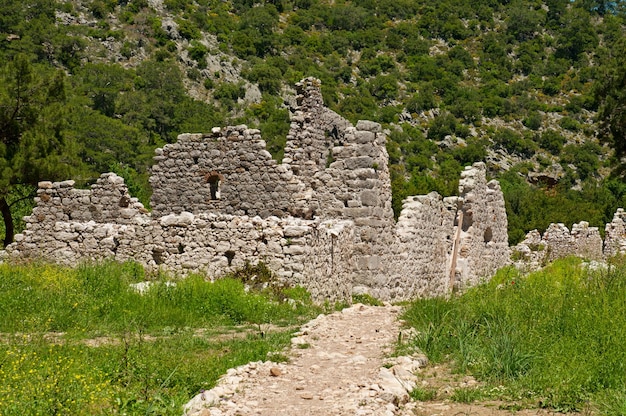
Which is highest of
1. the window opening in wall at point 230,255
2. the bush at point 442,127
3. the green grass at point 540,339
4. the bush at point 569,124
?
the bush at point 569,124

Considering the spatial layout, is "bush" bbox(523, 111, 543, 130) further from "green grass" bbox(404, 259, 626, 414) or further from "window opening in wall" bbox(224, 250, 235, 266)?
"green grass" bbox(404, 259, 626, 414)

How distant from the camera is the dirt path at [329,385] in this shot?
6152 millimetres

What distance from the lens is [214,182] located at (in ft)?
53.9

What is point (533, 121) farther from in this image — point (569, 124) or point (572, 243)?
point (572, 243)

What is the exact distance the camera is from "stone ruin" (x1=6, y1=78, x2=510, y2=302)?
40.2 ft

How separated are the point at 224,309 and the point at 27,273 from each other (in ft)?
12.4

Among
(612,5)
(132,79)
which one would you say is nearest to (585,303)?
(132,79)

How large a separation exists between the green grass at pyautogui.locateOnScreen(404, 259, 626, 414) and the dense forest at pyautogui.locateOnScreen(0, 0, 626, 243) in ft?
84.8

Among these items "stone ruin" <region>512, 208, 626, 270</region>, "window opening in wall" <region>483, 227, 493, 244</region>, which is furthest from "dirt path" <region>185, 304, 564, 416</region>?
"stone ruin" <region>512, 208, 626, 270</region>

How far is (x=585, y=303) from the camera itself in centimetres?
852

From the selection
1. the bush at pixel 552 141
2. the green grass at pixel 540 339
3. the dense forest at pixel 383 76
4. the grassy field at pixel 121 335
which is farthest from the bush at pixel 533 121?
the grassy field at pixel 121 335

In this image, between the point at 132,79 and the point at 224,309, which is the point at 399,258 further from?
the point at 132,79

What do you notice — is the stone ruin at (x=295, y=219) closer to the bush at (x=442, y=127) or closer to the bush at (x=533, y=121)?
the bush at (x=442, y=127)

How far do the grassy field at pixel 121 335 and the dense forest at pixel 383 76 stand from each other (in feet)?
79.2
